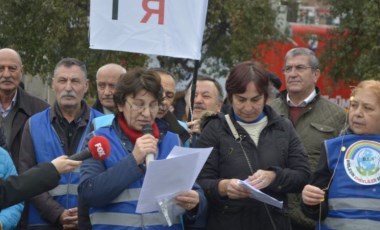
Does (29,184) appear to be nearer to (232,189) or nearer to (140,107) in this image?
(140,107)

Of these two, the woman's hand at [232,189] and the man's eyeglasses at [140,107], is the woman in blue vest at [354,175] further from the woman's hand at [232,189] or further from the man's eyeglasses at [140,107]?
the man's eyeglasses at [140,107]

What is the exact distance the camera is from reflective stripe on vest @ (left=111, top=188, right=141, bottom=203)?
14.0 feet

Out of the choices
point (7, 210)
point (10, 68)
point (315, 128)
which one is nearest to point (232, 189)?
point (7, 210)

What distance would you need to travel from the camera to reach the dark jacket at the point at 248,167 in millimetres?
4699

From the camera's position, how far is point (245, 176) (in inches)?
185

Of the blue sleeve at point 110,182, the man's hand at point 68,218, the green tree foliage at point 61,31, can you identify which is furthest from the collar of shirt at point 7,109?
the green tree foliage at point 61,31

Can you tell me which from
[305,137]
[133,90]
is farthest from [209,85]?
[133,90]

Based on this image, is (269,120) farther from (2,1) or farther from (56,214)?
(2,1)

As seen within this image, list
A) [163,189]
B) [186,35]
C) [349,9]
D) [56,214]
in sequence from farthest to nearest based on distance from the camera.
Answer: [349,9], [186,35], [56,214], [163,189]

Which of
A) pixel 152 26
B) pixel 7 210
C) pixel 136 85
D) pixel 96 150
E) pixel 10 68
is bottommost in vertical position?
pixel 7 210

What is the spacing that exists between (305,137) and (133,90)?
190 centimetres

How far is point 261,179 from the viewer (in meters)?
4.54

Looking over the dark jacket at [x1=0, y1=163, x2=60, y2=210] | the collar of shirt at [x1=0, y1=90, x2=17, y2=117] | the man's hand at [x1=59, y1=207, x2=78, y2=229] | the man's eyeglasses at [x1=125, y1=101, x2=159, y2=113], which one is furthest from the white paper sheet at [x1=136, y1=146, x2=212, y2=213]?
the collar of shirt at [x1=0, y1=90, x2=17, y2=117]

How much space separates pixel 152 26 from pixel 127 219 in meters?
2.20
